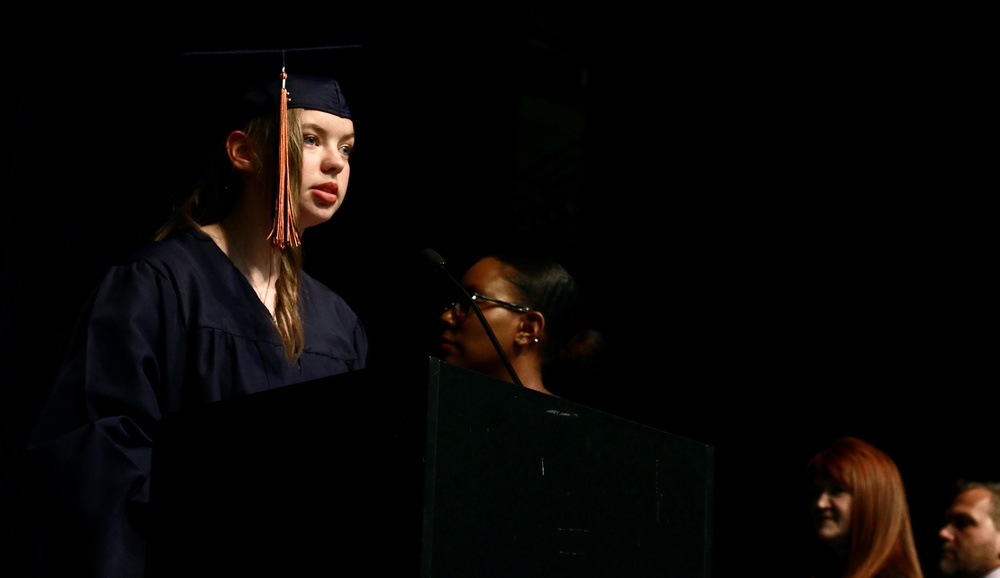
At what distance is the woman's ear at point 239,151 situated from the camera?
1.96 meters

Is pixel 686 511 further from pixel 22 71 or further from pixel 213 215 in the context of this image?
pixel 22 71

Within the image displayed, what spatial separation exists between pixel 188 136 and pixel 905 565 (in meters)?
2.14

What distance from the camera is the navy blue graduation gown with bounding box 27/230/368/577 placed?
1.48m

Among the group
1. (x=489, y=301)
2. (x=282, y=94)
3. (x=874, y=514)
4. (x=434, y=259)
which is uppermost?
(x=282, y=94)

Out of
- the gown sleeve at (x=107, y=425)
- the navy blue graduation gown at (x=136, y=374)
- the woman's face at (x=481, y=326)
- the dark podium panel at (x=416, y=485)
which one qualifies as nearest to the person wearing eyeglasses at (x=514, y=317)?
the woman's face at (x=481, y=326)

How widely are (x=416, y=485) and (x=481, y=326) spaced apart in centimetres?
191

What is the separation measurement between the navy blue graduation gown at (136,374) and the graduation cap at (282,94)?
0.51ft

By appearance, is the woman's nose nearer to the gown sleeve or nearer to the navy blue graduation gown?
the navy blue graduation gown

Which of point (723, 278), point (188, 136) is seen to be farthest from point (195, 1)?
point (723, 278)

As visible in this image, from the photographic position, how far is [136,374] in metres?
1.61

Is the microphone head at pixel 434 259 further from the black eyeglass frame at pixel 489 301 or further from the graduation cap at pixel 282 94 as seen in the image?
the black eyeglass frame at pixel 489 301

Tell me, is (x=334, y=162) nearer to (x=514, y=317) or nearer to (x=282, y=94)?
(x=282, y=94)

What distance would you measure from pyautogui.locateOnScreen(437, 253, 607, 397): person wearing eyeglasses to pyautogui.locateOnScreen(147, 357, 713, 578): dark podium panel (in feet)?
5.06

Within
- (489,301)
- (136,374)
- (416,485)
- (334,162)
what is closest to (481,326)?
(489,301)
